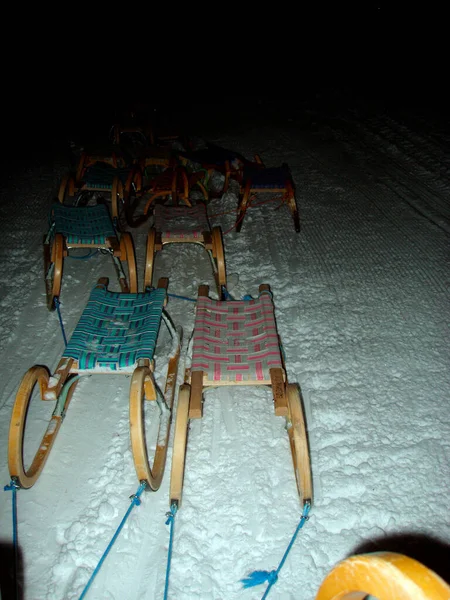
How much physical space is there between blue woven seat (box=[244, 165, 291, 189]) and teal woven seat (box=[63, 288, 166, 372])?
1.90 metres

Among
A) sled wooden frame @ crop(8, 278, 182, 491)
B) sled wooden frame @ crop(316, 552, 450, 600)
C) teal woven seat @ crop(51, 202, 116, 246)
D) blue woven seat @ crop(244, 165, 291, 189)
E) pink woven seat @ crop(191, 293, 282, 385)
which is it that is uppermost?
sled wooden frame @ crop(316, 552, 450, 600)

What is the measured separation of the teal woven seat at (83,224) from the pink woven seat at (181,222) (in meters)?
0.42

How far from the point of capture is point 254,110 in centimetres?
844

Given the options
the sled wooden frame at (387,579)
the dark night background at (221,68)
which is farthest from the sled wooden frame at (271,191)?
the dark night background at (221,68)

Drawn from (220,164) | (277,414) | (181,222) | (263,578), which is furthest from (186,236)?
(263,578)

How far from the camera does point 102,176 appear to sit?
14.8 feet

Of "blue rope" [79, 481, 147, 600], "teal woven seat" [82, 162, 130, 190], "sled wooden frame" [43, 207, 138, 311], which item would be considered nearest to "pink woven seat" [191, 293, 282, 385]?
"blue rope" [79, 481, 147, 600]

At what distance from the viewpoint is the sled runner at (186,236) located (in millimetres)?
3217

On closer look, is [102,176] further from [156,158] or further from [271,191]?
[271,191]

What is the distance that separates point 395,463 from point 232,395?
958 mm

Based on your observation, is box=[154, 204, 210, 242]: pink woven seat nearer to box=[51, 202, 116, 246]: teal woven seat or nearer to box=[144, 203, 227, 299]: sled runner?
box=[144, 203, 227, 299]: sled runner

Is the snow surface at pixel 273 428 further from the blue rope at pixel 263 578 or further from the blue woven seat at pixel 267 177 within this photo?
the blue woven seat at pixel 267 177

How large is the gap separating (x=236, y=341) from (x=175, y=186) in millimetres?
2374

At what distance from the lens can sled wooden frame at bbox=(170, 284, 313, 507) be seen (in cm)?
188
